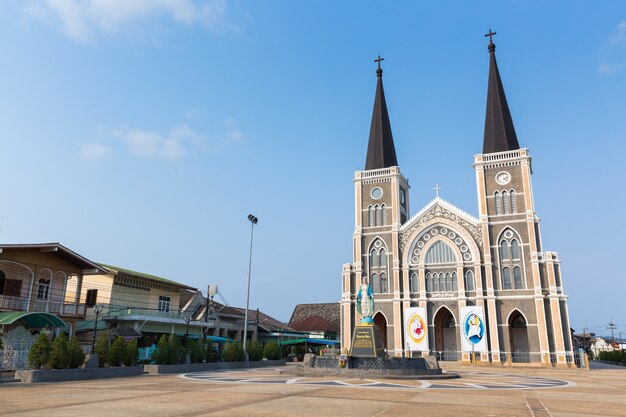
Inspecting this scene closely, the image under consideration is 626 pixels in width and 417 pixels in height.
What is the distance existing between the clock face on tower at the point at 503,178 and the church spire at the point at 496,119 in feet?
9.34

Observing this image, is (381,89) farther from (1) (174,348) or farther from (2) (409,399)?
(2) (409,399)

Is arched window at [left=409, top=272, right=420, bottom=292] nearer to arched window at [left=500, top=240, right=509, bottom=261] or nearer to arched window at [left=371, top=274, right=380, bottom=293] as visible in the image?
arched window at [left=371, top=274, right=380, bottom=293]

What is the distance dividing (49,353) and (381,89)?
51.6 meters

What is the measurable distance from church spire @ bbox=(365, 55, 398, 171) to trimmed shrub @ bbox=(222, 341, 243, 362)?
3125cm

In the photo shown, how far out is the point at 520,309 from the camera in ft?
149

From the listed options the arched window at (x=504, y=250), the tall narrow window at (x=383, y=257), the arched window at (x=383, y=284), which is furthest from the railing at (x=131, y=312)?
the arched window at (x=504, y=250)

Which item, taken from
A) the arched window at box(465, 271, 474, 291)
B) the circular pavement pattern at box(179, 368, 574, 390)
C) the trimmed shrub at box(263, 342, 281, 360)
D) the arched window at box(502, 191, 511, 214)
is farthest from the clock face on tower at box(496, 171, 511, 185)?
the circular pavement pattern at box(179, 368, 574, 390)

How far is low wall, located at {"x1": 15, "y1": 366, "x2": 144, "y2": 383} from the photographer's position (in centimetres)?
1827

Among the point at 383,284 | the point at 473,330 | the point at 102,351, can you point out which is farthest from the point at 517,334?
the point at 102,351

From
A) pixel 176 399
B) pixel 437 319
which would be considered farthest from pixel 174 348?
pixel 437 319

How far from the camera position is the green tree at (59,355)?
19.7m

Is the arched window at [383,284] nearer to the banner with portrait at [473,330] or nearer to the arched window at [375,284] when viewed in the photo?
the arched window at [375,284]

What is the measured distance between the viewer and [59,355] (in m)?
19.9

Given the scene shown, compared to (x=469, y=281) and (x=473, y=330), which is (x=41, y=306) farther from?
(x=469, y=281)
